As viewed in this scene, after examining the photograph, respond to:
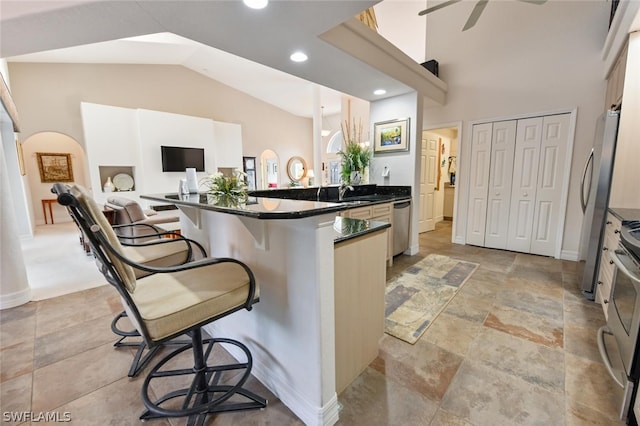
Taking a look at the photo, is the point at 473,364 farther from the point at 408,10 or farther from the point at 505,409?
the point at 408,10

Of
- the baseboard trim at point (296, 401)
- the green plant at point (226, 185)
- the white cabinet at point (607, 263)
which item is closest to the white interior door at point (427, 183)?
the white cabinet at point (607, 263)

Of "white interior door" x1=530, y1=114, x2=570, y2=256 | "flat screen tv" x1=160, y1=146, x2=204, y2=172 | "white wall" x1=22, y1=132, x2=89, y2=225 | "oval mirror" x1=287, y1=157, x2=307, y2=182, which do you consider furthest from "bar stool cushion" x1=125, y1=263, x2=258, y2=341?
"oval mirror" x1=287, y1=157, x2=307, y2=182

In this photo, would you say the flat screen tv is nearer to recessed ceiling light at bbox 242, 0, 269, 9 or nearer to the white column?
the white column

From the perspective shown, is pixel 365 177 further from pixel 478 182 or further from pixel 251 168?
pixel 251 168

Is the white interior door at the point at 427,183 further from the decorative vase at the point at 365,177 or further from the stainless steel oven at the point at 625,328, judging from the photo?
the stainless steel oven at the point at 625,328

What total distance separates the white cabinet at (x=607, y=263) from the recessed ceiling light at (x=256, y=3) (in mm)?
3001

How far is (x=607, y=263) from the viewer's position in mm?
2221

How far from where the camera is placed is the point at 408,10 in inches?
187

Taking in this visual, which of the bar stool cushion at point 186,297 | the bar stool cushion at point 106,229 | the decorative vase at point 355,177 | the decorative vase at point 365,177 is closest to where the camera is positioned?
the bar stool cushion at point 106,229

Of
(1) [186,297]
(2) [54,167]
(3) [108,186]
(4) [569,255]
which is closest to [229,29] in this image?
(1) [186,297]

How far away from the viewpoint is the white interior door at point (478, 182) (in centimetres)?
418

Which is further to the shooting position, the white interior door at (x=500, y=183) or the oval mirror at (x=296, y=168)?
the oval mirror at (x=296, y=168)

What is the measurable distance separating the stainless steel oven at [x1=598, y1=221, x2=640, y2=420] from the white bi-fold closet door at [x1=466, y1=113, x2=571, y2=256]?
257 centimetres

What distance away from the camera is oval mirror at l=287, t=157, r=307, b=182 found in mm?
10211
